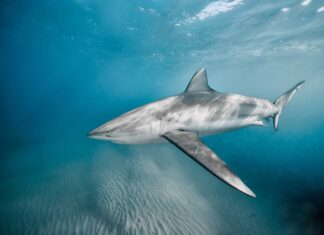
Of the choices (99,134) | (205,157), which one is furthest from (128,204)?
(205,157)

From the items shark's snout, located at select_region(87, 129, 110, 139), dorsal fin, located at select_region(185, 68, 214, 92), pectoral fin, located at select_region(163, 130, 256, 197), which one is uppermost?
dorsal fin, located at select_region(185, 68, 214, 92)

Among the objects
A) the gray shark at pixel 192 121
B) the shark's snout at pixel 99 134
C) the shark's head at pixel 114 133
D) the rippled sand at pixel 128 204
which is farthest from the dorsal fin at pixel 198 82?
the rippled sand at pixel 128 204

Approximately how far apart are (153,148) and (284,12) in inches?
566

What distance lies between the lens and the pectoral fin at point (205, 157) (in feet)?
8.06

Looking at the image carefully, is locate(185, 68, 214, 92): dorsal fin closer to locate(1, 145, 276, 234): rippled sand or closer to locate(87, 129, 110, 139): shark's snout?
locate(87, 129, 110, 139): shark's snout

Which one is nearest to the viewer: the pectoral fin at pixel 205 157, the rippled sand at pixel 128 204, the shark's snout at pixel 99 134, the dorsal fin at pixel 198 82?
the pectoral fin at pixel 205 157

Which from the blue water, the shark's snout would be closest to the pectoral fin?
the shark's snout

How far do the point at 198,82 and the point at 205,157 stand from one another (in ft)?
8.81

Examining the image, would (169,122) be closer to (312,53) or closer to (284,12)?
(284,12)

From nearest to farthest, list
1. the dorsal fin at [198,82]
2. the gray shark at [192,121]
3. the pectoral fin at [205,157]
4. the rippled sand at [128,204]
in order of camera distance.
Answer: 1. the pectoral fin at [205,157]
2. the gray shark at [192,121]
3. the dorsal fin at [198,82]
4. the rippled sand at [128,204]

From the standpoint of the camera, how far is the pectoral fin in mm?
2458

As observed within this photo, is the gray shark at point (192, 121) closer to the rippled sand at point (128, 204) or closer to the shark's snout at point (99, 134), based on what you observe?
the shark's snout at point (99, 134)

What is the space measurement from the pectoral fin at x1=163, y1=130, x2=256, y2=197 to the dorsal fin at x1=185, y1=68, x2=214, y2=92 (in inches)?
65.3

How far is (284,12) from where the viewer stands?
14.3m
